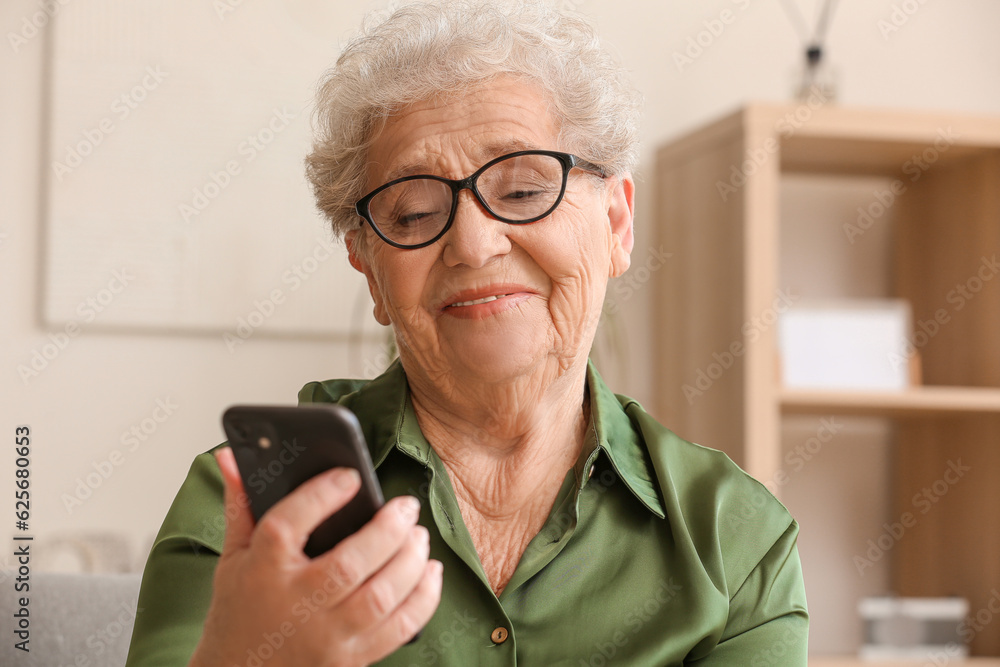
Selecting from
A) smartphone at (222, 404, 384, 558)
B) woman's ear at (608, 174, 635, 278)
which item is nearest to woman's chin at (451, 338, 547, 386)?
woman's ear at (608, 174, 635, 278)

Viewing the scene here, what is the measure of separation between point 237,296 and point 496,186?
1.34 m

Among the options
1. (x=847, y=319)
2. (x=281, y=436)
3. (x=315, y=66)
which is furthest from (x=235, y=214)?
(x=281, y=436)

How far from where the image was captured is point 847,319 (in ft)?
7.08

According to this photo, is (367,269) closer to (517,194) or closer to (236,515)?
(517,194)

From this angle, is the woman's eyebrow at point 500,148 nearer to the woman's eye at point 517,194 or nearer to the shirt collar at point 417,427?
the woman's eye at point 517,194

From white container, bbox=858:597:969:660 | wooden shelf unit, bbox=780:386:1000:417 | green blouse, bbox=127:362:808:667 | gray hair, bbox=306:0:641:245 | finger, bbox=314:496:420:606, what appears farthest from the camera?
white container, bbox=858:597:969:660

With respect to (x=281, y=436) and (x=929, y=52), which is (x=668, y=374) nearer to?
(x=929, y=52)

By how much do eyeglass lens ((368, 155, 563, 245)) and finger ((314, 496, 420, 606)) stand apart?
42cm

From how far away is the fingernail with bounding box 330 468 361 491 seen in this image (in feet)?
2.28

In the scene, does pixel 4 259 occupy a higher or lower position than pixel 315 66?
lower

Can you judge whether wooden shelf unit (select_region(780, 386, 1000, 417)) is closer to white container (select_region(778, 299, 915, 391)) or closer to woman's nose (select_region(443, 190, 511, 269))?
white container (select_region(778, 299, 915, 391))

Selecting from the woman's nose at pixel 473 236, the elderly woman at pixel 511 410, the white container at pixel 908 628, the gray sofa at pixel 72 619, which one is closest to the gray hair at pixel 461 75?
the elderly woman at pixel 511 410

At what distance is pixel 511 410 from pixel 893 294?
183cm

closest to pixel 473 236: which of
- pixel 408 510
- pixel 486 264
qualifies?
pixel 486 264
